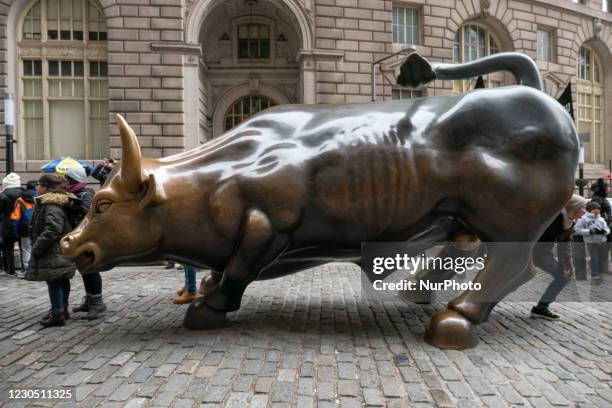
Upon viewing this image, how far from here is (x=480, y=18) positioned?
18734 mm

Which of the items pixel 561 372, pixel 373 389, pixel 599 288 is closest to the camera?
pixel 373 389

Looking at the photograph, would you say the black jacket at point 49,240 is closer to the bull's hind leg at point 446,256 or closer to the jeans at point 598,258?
the bull's hind leg at point 446,256

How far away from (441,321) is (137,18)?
49.9 ft

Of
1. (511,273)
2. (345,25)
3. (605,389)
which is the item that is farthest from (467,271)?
(345,25)

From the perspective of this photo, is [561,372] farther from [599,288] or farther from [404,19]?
[404,19]

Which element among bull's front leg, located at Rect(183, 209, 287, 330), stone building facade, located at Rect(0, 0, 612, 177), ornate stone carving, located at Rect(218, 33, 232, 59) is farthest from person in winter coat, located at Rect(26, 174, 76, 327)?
ornate stone carving, located at Rect(218, 33, 232, 59)

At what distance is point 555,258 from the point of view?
5086 mm

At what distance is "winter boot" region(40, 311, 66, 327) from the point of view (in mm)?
4528

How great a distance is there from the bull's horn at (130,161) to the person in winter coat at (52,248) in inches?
61.8

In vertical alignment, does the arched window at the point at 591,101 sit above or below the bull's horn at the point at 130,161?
above

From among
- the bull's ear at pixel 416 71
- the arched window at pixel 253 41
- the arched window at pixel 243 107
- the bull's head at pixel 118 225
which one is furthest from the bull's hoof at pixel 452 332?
the arched window at pixel 253 41

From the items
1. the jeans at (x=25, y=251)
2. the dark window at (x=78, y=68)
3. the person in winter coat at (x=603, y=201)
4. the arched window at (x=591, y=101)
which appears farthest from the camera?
the arched window at (x=591, y=101)

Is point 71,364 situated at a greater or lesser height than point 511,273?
lesser

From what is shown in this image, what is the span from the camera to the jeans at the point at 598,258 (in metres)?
7.48
